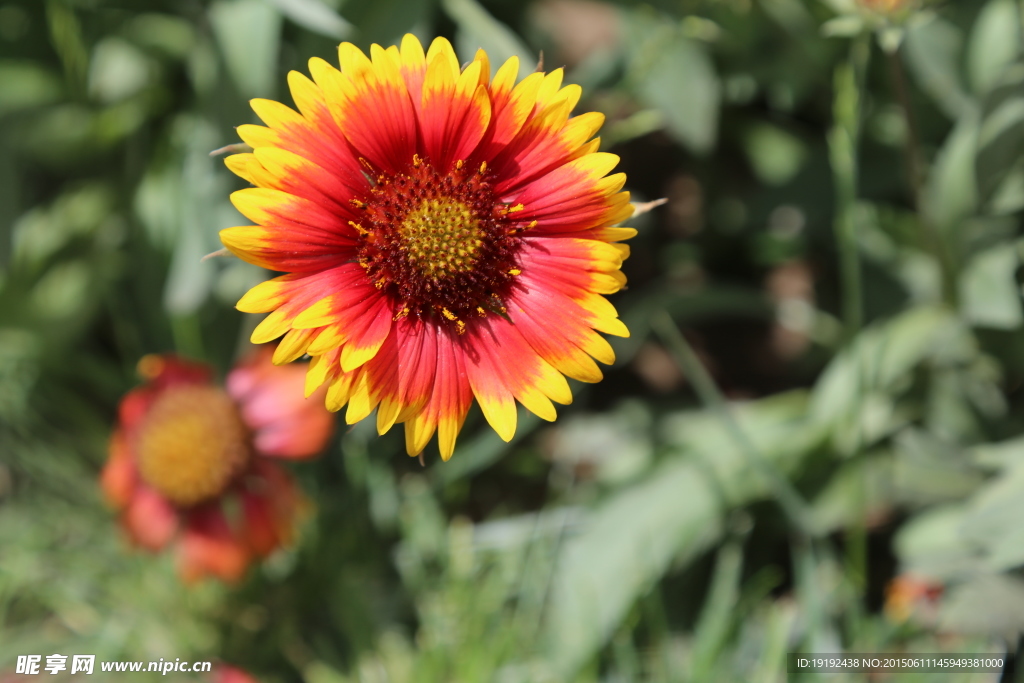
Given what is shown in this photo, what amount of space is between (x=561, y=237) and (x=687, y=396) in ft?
4.03

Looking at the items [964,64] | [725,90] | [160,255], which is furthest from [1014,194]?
[160,255]

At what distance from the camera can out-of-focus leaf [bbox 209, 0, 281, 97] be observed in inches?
64.5

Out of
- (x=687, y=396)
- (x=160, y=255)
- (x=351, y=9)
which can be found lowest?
(x=687, y=396)

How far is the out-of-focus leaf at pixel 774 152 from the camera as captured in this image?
2305 mm

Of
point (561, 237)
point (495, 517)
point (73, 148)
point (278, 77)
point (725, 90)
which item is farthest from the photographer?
point (495, 517)

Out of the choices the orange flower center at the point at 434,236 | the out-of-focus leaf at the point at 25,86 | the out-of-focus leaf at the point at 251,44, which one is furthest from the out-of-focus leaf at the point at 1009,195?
the out-of-focus leaf at the point at 25,86

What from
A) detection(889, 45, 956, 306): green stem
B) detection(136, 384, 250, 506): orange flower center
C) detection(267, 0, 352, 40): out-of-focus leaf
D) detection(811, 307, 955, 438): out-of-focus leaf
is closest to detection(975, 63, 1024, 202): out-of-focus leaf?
detection(889, 45, 956, 306): green stem

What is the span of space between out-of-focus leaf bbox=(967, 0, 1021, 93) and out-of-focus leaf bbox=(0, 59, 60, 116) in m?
2.16

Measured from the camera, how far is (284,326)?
124 cm

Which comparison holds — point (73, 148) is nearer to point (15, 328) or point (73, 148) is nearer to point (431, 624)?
point (15, 328)

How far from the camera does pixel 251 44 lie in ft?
5.40

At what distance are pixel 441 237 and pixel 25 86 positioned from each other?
1185mm

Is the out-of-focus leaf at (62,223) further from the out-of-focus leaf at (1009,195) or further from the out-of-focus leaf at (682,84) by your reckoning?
the out-of-focus leaf at (1009,195)

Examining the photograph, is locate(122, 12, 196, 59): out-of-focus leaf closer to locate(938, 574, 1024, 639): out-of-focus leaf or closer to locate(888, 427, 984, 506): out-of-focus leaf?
locate(888, 427, 984, 506): out-of-focus leaf
